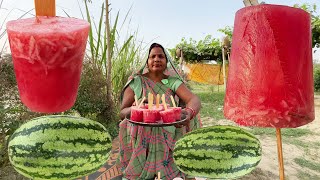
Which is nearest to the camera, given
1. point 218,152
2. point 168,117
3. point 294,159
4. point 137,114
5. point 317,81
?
point 218,152

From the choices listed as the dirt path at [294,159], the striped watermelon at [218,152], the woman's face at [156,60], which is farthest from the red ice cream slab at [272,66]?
the dirt path at [294,159]

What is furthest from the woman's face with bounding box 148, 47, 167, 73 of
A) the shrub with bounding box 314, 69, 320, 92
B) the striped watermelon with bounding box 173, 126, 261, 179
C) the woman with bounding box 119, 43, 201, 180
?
the shrub with bounding box 314, 69, 320, 92

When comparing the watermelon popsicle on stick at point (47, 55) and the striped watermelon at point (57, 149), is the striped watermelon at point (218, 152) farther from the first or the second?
A: the watermelon popsicle on stick at point (47, 55)

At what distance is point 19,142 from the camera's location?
1.03 meters

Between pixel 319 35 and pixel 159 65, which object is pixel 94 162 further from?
pixel 319 35

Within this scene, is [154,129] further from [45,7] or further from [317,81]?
[317,81]

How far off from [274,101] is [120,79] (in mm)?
6075

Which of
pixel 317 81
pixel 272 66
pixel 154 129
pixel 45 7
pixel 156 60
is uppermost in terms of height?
pixel 45 7

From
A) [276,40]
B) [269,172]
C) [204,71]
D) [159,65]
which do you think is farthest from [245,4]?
[204,71]

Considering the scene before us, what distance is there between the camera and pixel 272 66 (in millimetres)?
988

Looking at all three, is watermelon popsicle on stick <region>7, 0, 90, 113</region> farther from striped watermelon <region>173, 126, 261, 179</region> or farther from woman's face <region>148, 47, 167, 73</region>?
Result: woman's face <region>148, 47, 167, 73</region>

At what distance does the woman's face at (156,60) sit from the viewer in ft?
11.0

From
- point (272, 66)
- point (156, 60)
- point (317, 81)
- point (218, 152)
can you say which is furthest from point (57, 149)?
point (317, 81)

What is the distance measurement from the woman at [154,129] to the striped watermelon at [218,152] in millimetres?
2197
